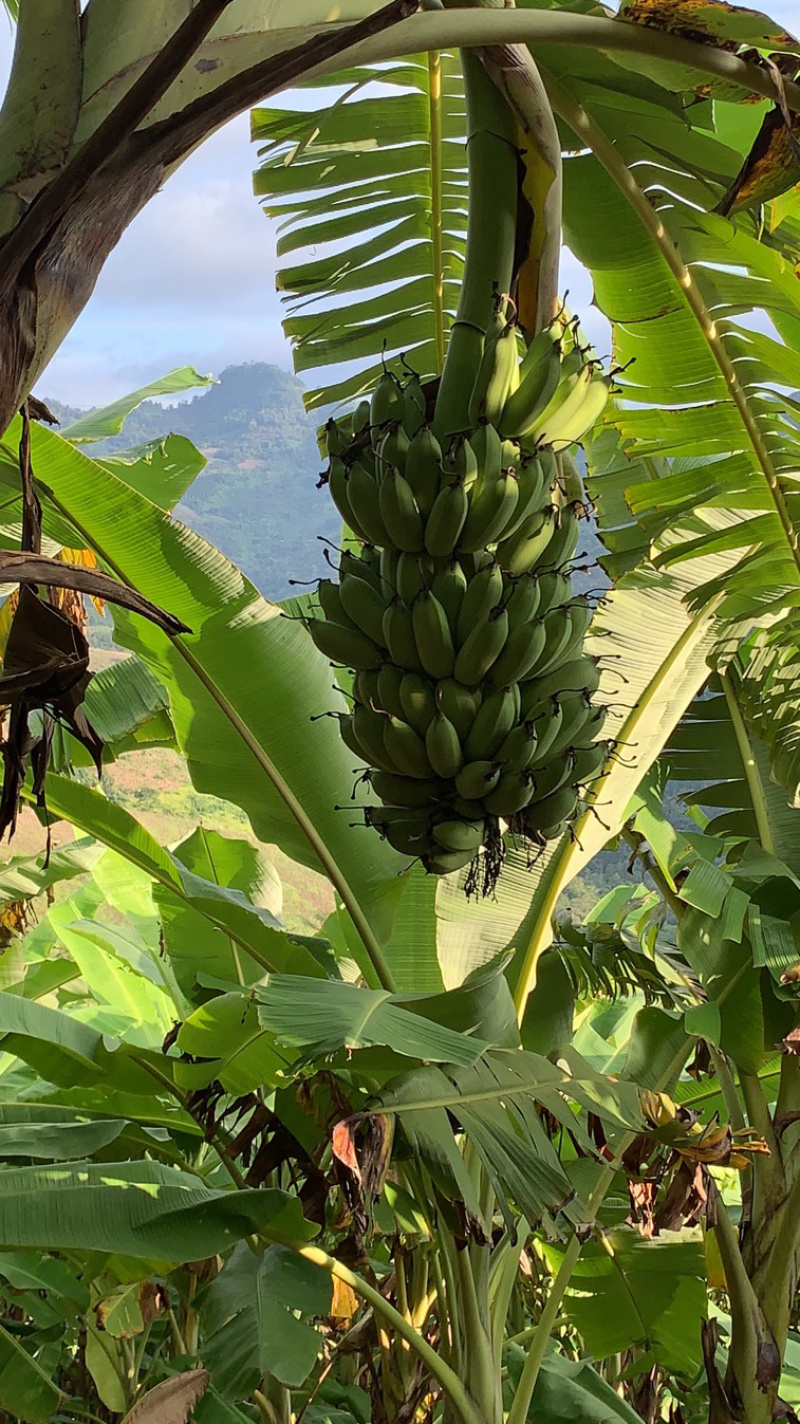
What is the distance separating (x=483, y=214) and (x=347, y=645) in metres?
0.33

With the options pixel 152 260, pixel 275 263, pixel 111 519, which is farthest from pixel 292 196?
pixel 152 260

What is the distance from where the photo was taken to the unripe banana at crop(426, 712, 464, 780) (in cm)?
74

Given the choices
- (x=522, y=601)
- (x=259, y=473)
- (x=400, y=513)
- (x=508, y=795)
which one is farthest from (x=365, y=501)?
(x=259, y=473)

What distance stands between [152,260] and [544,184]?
9275cm

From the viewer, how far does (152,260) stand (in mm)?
83000

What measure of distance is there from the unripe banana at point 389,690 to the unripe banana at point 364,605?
0.08 ft

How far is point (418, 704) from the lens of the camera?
77 cm

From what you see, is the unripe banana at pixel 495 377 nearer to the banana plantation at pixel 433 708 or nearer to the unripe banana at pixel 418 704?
the banana plantation at pixel 433 708

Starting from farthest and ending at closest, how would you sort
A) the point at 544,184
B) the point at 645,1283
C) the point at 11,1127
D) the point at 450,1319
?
the point at 645,1283, the point at 450,1319, the point at 11,1127, the point at 544,184

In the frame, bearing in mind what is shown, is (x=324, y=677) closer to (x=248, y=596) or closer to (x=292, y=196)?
(x=248, y=596)

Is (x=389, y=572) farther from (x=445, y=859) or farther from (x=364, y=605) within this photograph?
(x=445, y=859)

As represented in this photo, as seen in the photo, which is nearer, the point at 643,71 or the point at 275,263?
the point at 643,71

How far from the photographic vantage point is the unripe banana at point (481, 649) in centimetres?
74

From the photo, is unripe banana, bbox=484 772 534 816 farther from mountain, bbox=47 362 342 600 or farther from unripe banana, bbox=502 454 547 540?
mountain, bbox=47 362 342 600
